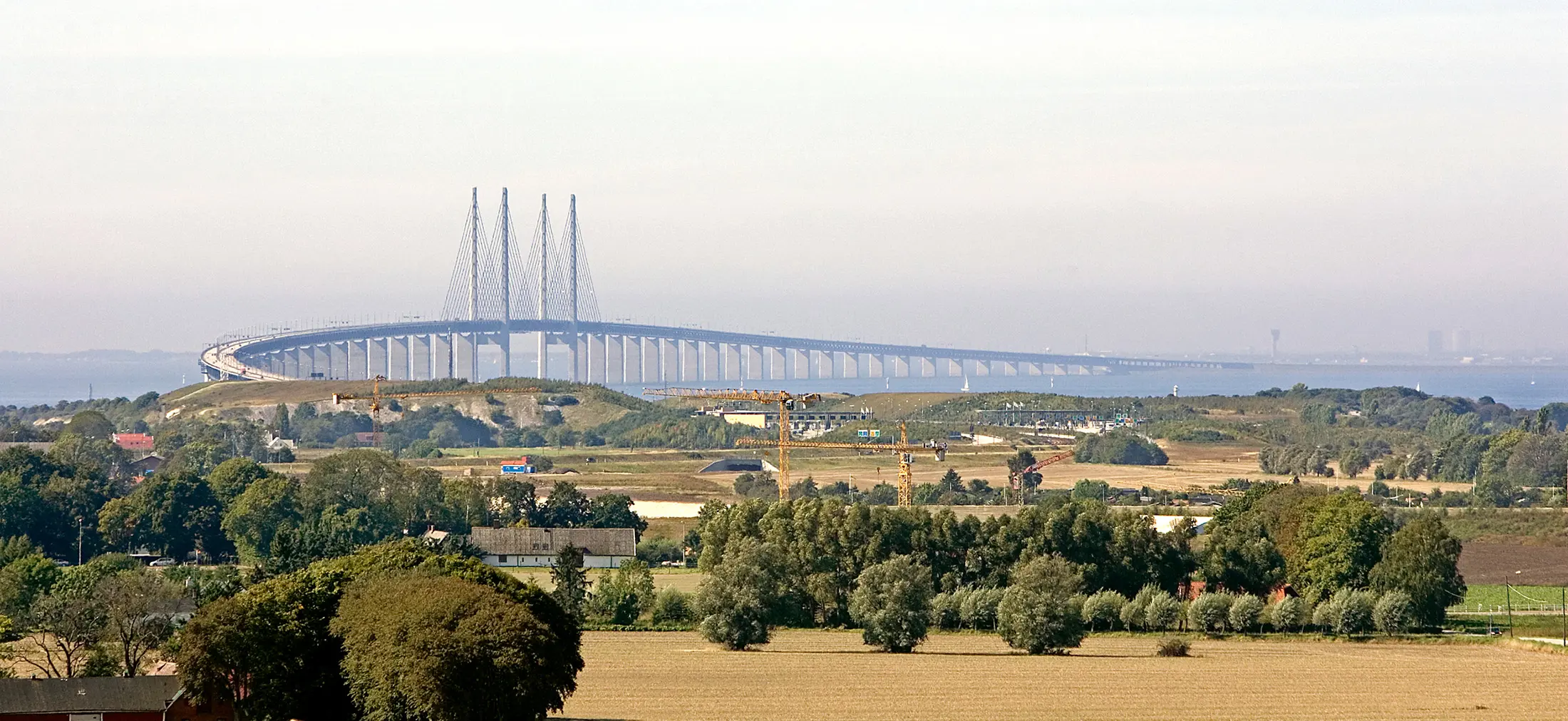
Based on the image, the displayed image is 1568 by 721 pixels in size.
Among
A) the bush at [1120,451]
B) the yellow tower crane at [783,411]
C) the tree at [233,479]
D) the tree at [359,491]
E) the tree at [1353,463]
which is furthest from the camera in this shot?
the bush at [1120,451]

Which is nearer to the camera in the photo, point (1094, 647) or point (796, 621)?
point (1094, 647)

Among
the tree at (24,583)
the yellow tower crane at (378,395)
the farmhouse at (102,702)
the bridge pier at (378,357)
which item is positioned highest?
the bridge pier at (378,357)

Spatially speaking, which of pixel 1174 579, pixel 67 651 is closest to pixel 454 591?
pixel 67 651

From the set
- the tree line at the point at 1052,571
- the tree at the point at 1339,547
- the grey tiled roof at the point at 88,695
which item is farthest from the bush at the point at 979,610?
the grey tiled roof at the point at 88,695

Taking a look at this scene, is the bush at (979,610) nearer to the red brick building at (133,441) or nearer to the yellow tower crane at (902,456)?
the yellow tower crane at (902,456)

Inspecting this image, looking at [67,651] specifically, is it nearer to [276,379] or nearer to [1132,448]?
[1132,448]

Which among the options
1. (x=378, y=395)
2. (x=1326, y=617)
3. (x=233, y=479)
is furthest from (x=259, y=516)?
(x=378, y=395)
